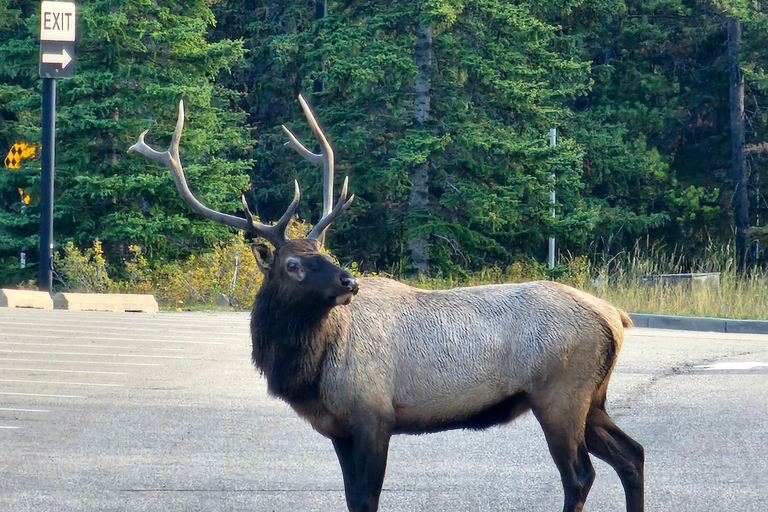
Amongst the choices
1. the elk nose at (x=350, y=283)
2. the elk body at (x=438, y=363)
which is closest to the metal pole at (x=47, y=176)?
the elk body at (x=438, y=363)

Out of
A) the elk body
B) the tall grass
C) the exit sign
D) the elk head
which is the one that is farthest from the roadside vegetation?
the elk head

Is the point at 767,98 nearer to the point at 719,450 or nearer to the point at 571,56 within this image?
the point at 571,56

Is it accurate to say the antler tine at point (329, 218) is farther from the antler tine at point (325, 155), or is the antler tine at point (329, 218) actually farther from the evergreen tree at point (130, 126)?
the evergreen tree at point (130, 126)

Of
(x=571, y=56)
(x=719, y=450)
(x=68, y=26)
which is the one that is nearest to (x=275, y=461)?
(x=719, y=450)

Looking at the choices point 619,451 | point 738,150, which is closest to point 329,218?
point 619,451

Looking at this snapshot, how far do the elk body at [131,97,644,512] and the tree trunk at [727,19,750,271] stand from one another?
1024 inches

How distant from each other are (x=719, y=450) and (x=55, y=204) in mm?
19086

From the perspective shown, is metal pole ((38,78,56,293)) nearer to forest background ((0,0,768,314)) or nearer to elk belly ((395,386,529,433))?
forest background ((0,0,768,314))

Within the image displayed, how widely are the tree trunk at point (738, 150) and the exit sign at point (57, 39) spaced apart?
59.7 ft

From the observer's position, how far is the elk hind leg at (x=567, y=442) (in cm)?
605

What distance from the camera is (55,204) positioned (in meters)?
24.8

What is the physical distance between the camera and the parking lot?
6.83 m

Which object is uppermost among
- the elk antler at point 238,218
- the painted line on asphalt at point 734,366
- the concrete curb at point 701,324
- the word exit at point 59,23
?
the word exit at point 59,23

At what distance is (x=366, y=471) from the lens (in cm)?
588
